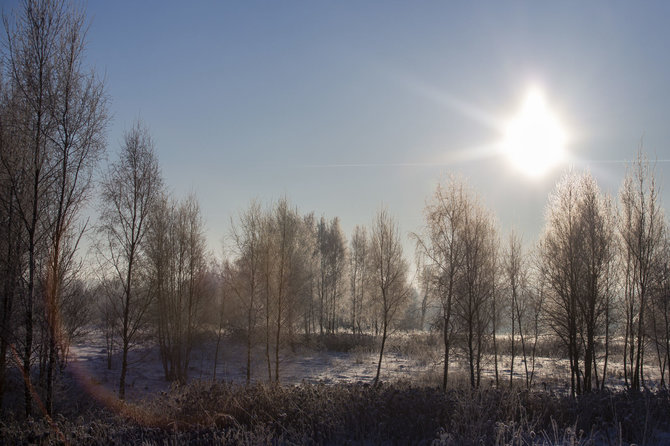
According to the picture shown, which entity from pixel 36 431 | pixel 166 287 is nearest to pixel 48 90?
pixel 36 431

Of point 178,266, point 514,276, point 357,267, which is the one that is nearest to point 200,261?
point 178,266

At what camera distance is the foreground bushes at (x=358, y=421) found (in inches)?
199

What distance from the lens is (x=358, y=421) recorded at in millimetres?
5730

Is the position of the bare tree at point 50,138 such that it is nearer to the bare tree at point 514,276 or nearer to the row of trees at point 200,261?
the row of trees at point 200,261

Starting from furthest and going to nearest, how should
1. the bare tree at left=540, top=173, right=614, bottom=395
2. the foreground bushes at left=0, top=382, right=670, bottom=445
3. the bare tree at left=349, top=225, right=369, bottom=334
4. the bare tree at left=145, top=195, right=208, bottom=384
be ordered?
1. the bare tree at left=349, top=225, right=369, bottom=334
2. the bare tree at left=145, top=195, right=208, bottom=384
3. the bare tree at left=540, top=173, right=614, bottom=395
4. the foreground bushes at left=0, top=382, right=670, bottom=445

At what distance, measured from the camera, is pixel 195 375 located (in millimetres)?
Answer: 19297

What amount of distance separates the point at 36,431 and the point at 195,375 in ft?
50.2

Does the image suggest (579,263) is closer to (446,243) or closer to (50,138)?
(446,243)

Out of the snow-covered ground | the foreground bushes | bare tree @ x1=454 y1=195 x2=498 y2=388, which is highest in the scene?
bare tree @ x1=454 y1=195 x2=498 y2=388

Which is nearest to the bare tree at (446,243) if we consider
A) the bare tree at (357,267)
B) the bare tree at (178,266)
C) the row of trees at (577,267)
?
the row of trees at (577,267)

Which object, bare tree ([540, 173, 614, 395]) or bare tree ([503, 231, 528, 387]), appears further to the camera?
bare tree ([503, 231, 528, 387])

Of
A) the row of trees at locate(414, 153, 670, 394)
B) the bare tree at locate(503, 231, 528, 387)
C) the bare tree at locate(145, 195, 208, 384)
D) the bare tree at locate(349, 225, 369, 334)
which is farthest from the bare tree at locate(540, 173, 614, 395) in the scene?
the bare tree at locate(349, 225, 369, 334)

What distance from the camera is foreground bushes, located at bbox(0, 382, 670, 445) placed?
199 inches

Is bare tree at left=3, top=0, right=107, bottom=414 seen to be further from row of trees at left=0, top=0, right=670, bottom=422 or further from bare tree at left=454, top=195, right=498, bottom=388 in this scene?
bare tree at left=454, top=195, right=498, bottom=388
